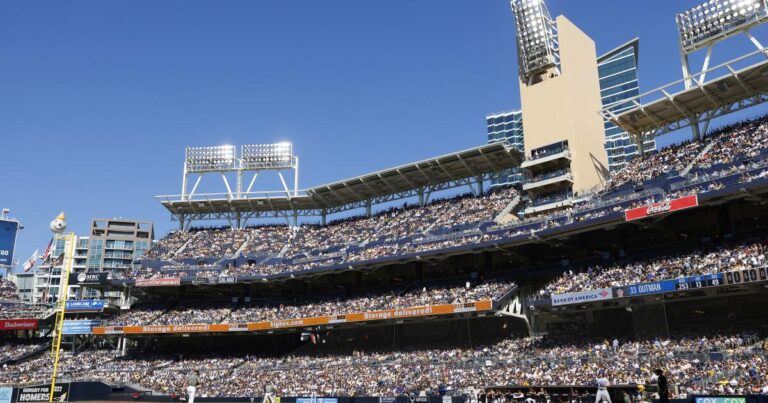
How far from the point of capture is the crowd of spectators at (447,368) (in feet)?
98.3

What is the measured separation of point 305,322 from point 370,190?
59.6 ft

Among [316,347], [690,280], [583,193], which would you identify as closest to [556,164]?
[583,193]

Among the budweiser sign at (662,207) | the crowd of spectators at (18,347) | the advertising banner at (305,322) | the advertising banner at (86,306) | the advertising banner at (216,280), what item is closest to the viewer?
the budweiser sign at (662,207)

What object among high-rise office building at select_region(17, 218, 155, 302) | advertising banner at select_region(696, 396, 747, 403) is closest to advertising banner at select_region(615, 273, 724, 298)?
advertising banner at select_region(696, 396, 747, 403)

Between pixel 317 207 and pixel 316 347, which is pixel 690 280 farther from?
pixel 317 207

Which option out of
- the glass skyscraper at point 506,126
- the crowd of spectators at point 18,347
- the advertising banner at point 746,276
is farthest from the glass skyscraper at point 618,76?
the crowd of spectators at point 18,347

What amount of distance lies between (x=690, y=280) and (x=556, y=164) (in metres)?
19.2

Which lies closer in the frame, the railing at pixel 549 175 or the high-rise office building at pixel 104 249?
Answer: the railing at pixel 549 175

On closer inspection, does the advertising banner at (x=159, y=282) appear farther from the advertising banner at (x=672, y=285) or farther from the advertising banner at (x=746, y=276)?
the advertising banner at (x=746, y=276)

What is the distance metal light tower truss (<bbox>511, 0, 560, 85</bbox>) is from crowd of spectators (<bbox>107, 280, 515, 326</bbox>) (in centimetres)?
2038

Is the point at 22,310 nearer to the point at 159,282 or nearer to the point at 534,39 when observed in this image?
the point at 159,282

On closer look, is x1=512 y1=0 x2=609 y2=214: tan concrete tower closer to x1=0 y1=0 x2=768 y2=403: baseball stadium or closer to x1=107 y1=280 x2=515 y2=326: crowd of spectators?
x1=0 y1=0 x2=768 y2=403: baseball stadium

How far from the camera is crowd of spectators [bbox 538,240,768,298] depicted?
33.3 m

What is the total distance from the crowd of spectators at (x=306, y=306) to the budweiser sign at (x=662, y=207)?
36.6ft
